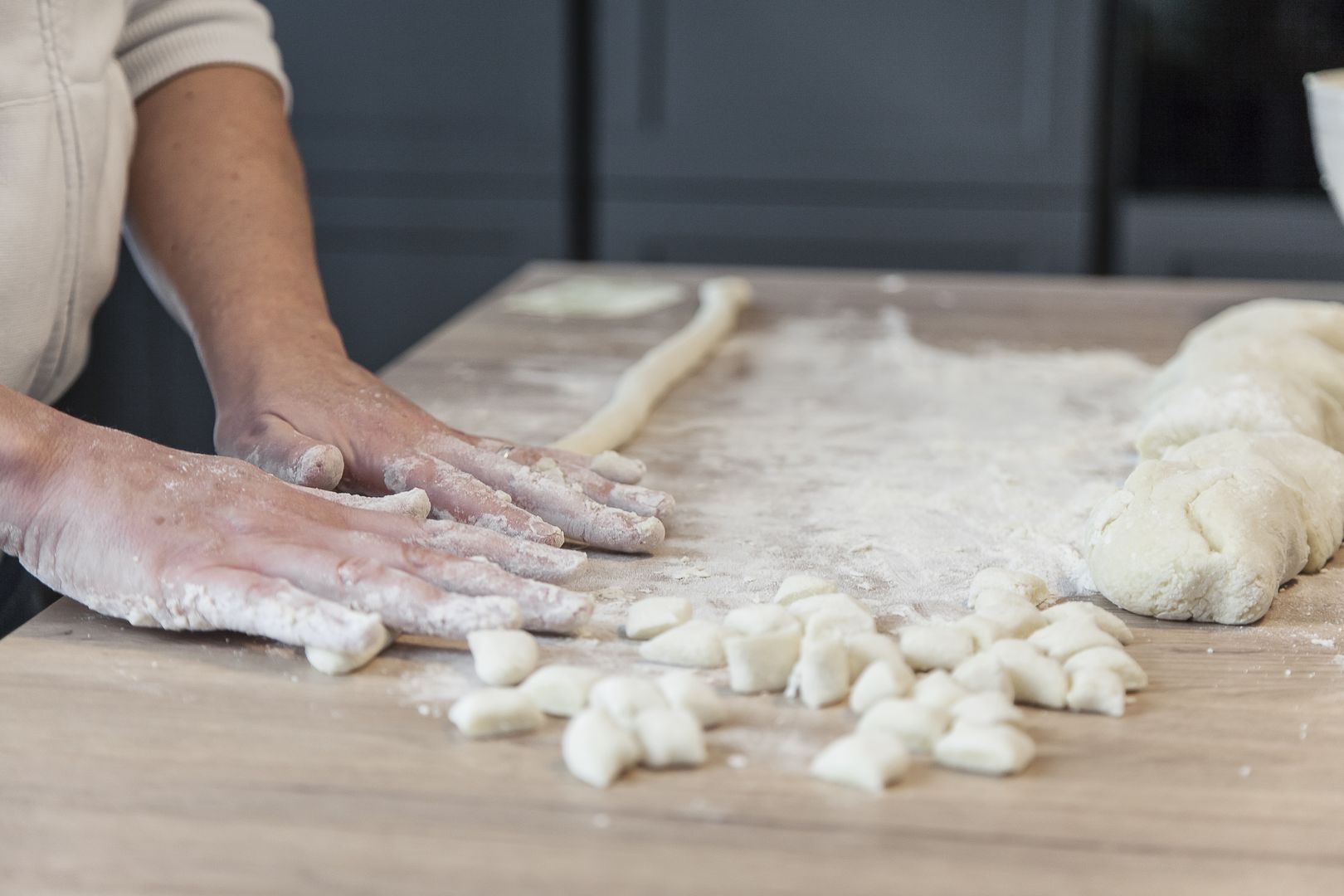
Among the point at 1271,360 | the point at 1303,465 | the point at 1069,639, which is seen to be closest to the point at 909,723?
the point at 1069,639

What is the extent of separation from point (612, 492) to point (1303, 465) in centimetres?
51

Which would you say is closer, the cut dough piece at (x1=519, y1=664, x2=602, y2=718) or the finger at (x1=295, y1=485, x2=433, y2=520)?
the cut dough piece at (x1=519, y1=664, x2=602, y2=718)

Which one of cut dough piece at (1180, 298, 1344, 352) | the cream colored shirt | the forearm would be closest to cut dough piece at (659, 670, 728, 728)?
the forearm

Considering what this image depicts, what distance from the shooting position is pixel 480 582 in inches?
30.9

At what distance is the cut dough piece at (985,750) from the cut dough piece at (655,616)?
7.5 inches

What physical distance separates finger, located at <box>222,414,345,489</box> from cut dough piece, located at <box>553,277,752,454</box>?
219mm

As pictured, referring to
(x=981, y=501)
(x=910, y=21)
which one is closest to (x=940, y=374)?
(x=981, y=501)

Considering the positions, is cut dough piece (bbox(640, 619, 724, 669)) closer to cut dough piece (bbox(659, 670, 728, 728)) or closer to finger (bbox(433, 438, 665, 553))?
cut dough piece (bbox(659, 670, 728, 728))

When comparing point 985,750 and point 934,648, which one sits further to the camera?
point 934,648

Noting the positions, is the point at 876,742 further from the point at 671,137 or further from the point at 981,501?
the point at 671,137

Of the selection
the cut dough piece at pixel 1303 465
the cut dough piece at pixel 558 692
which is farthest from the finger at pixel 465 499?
the cut dough piece at pixel 1303 465

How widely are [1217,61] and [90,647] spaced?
2.47 m

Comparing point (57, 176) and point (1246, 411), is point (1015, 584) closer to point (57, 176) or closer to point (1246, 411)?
point (1246, 411)

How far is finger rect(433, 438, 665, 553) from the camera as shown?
93cm
